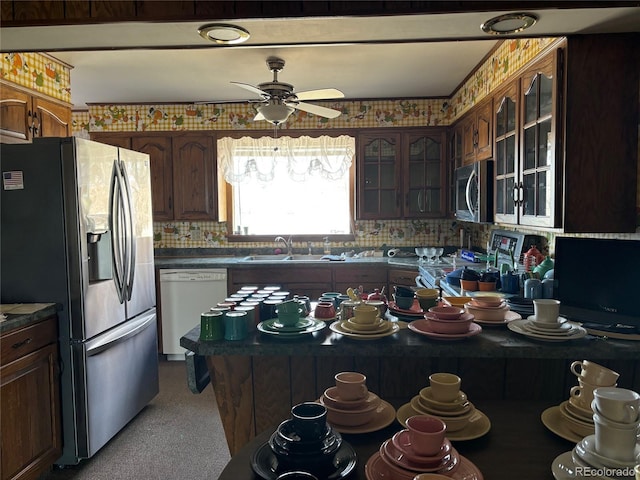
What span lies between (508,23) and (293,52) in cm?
172

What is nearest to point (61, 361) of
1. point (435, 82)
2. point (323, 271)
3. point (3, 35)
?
point (3, 35)

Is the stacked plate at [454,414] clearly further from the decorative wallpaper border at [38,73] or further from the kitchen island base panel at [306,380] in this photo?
the decorative wallpaper border at [38,73]

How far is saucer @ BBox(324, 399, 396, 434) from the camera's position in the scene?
1066mm

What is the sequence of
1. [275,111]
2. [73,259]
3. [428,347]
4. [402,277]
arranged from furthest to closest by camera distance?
[402,277] < [275,111] < [73,259] < [428,347]

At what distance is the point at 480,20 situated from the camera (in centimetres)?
168

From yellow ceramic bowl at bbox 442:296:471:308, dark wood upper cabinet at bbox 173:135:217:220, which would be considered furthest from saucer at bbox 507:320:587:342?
dark wood upper cabinet at bbox 173:135:217:220

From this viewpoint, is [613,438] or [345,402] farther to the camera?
[345,402]

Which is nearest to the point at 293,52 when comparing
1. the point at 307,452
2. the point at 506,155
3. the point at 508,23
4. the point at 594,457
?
the point at 506,155

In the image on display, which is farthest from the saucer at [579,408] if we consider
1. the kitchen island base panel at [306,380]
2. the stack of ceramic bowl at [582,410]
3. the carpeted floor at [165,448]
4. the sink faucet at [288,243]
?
the sink faucet at [288,243]

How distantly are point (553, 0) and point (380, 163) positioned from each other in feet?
9.37

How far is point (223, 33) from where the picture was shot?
175 centimetres

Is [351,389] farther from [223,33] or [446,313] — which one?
[223,33]

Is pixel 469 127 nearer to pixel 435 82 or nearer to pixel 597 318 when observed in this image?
pixel 435 82

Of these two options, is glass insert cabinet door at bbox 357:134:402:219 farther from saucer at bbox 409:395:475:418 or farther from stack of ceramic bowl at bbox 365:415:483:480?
stack of ceramic bowl at bbox 365:415:483:480
